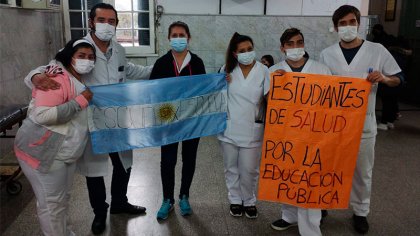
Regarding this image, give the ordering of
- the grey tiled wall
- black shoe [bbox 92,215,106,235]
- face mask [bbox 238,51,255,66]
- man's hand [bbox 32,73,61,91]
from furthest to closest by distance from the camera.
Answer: the grey tiled wall
black shoe [bbox 92,215,106,235]
face mask [bbox 238,51,255,66]
man's hand [bbox 32,73,61,91]

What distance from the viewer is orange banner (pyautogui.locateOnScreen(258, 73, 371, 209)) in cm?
236

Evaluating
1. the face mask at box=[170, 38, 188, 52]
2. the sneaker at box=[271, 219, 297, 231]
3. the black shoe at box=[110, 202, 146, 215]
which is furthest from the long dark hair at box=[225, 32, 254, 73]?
the black shoe at box=[110, 202, 146, 215]

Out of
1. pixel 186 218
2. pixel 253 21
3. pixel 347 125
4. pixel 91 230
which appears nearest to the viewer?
pixel 347 125

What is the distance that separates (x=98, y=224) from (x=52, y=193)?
0.67m

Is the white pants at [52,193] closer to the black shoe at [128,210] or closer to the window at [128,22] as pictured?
the black shoe at [128,210]

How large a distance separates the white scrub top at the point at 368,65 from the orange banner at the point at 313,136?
0.60ft

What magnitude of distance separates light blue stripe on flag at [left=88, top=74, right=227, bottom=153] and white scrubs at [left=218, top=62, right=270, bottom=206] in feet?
0.30

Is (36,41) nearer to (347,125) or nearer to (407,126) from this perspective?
(347,125)

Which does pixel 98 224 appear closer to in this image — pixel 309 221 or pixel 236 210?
pixel 236 210

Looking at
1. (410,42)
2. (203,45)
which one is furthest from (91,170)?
(410,42)

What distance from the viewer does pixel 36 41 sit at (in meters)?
4.53

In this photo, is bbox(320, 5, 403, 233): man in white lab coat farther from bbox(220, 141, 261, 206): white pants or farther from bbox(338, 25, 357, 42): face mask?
bbox(220, 141, 261, 206): white pants

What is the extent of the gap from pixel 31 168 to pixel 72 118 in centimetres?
36

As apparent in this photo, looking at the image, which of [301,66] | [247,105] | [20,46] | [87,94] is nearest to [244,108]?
[247,105]
